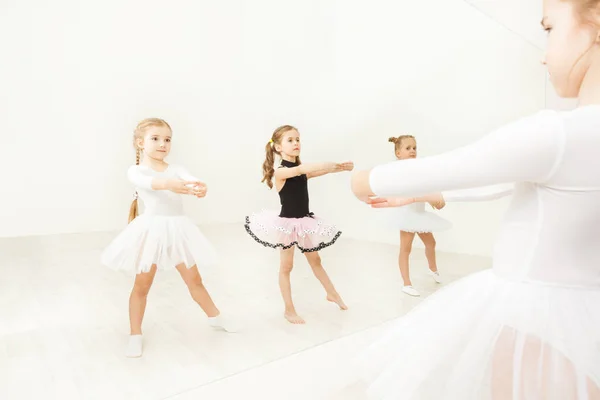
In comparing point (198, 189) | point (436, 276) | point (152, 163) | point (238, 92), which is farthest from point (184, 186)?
point (436, 276)

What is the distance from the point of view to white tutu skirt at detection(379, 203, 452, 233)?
1.88m

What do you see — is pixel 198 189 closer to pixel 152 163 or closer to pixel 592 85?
pixel 152 163

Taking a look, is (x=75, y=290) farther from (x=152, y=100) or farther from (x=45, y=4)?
(x=45, y=4)

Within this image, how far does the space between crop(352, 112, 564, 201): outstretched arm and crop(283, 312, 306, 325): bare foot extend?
3.80 ft

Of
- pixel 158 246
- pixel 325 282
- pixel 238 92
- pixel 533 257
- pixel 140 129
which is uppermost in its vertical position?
pixel 238 92

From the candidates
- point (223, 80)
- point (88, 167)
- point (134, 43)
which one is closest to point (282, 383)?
point (88, 167)

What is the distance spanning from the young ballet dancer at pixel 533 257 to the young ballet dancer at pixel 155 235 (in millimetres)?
812

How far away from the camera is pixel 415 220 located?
1906mm

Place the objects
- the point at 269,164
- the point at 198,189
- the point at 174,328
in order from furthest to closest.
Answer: the point at 269,164 → the point at 174,328 → the point at 198,189

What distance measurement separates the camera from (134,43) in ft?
4.24

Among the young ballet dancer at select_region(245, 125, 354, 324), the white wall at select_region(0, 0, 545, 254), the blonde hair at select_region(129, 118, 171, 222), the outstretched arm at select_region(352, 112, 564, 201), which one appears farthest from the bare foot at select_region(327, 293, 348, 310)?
the outstretched arm at select_region(352, 112, 564, 201)

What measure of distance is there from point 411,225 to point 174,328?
1.03m

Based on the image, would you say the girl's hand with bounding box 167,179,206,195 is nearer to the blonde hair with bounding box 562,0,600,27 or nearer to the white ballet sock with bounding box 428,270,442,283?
the blonde hair with bounding box 562,0,600,27

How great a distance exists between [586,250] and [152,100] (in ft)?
3.77
